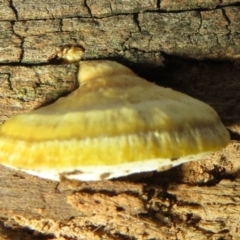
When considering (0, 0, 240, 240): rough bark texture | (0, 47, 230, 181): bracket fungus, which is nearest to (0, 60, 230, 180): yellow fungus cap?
(0, 47, 230, 181): bracket fungus

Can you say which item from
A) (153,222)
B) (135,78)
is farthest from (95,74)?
(153,222)

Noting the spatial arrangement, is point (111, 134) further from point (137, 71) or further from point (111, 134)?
point (137, 71)

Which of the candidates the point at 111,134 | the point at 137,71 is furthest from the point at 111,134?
the point at 137,71

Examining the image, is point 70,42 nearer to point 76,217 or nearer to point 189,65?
point 189,65

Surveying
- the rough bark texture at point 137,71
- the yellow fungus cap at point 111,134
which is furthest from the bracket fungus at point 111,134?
the rough bark texture at point 137,71

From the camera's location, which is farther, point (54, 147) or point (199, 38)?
point (199, 38)

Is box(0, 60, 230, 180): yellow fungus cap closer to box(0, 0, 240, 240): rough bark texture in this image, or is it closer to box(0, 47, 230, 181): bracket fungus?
box(0, 47, 230, 181): bracket fungus
